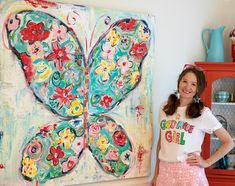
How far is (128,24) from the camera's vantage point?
87.2 inches

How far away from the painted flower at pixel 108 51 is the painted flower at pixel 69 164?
64 centimetres

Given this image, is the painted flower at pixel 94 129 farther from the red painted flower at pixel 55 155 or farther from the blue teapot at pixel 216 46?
the blue teapot at pixel 216 46

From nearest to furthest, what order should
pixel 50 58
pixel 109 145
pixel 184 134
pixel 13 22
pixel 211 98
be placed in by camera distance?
1. pixel 13 22
2. pixel 50 58
3. pixel 184 134
4. pixel 109 145
5. pixel 211 98

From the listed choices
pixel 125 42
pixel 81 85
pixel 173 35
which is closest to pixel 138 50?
pixel 125 42

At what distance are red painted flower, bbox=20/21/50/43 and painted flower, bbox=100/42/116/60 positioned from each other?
1.18 ft

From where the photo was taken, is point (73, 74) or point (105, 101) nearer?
point (73, 74)

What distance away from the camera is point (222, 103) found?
2432 millimetres

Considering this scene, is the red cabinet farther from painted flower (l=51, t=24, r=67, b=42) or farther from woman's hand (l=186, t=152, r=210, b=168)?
painted flower (l=51, t=24, r=67, b=42)

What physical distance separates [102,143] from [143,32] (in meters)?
0.76

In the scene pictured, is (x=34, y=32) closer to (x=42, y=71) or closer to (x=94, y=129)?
(x=42, y=71)

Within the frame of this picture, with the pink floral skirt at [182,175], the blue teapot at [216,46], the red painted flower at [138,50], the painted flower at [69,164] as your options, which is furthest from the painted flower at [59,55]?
the blue teapot at [216,46]

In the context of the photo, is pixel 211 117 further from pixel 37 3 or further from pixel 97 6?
pixel 37 3

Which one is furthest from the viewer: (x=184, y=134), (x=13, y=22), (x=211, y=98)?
(x=211, y=98)

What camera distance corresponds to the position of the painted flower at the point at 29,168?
6.35 ft
